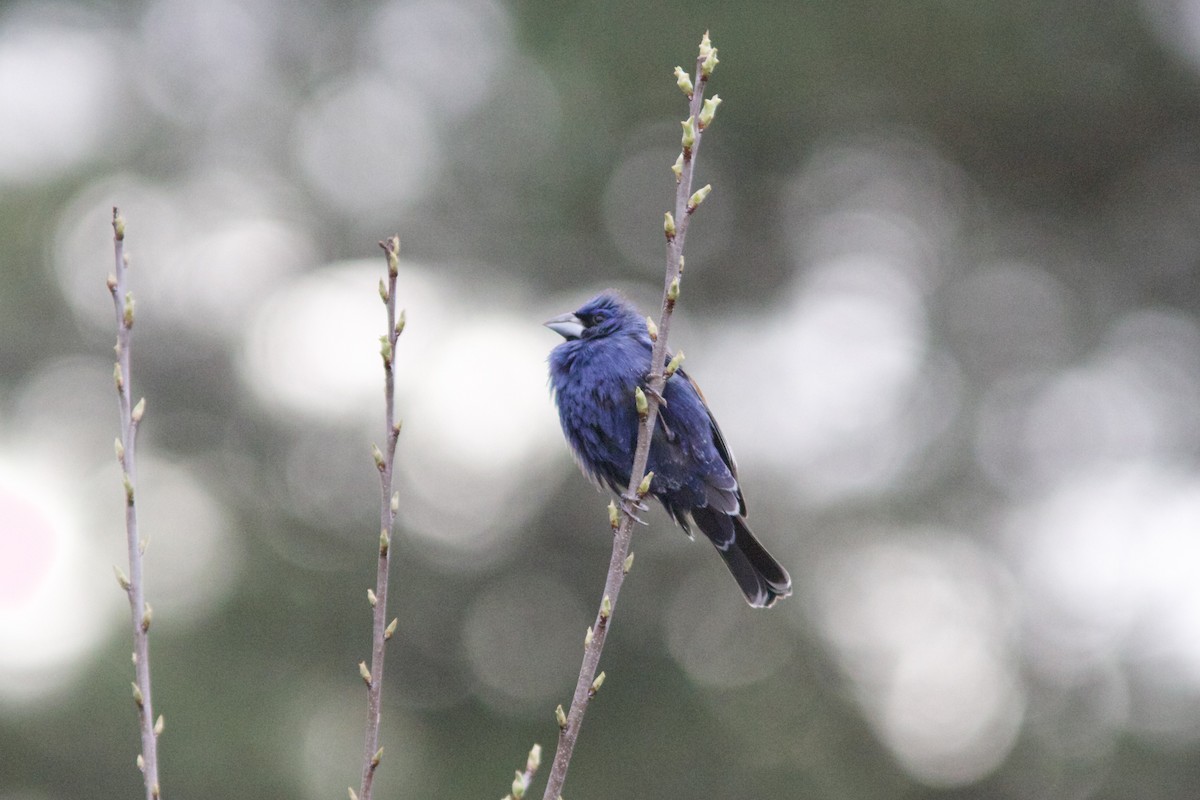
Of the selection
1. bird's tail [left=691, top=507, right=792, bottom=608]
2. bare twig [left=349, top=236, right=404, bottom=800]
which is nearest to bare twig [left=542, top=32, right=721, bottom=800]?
bare twig [left=349, top=236, right=404, bottom=800]

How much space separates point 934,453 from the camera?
9.08 m

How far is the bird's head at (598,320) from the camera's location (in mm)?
4113

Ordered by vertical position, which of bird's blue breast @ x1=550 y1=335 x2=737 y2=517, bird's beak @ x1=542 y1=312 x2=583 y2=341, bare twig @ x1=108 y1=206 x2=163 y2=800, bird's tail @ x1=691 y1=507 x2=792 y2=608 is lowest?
bare twig @ x1=108 y1=206 x2=163 y2=800

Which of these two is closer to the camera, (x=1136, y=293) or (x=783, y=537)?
(x=783, y=537)

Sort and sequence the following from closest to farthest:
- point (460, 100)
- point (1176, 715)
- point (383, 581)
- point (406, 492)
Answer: point (383, 581) < point (1176, 715) < point (406, 492) < point (460, 100)

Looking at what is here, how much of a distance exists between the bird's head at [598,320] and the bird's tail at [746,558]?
2.28 ft

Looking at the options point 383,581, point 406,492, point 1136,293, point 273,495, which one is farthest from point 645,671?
point 383,581

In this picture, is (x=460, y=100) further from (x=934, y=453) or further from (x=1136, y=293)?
(x=1136, y=293)

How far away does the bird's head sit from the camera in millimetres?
4113

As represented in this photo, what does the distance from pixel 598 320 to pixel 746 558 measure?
96cm

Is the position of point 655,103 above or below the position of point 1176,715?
above

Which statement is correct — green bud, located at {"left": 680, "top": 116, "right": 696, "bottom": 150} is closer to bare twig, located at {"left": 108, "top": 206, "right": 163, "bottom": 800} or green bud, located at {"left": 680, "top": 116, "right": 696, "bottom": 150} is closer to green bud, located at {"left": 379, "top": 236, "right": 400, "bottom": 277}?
green bud, located at {"left": 379, "top": 236, "right": 400, "bottom": 277}

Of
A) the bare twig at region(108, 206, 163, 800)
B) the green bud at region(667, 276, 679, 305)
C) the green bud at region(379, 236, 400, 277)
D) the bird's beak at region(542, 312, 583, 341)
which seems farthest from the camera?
the bird's beak at region(542, 312, 583, 341)

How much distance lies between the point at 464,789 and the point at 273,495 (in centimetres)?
248
